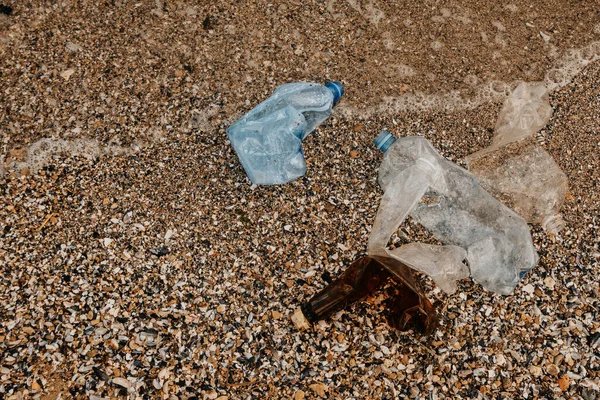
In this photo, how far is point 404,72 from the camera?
3604mm

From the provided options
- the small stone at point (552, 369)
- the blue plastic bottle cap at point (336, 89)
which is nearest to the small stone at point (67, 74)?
the blue plastic bottle cap at point (336, 89)

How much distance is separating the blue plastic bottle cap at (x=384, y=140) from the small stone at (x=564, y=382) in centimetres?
160

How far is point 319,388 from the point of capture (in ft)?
8.49

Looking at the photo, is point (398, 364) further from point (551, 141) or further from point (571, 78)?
point (571, 78)

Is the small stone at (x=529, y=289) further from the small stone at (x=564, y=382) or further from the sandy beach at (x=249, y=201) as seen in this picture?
the small stone at (x=564, y=382)

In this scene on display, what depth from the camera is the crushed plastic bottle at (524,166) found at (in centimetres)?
320

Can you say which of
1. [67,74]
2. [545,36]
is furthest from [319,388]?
[545,36]

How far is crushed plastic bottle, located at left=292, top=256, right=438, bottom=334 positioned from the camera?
269 centimetres

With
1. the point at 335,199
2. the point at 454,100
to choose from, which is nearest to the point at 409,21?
the point at 454,100

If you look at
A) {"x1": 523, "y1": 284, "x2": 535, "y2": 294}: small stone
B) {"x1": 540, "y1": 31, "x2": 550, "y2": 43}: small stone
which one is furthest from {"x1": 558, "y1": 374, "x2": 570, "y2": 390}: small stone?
{"x1": 540, "y1": 31, "x2": 550, "y2": 43}: small stone

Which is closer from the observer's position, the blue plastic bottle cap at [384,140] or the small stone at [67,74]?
the blue plastic bottle cap at [384,140]

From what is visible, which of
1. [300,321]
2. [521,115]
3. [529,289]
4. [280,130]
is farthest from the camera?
[521,115]

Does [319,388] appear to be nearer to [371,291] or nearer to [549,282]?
[371,291]

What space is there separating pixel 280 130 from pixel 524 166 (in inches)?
64.0
